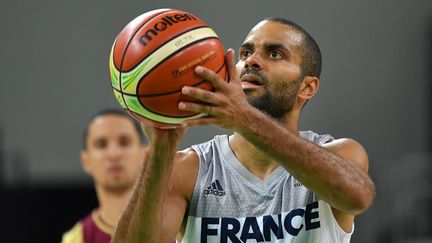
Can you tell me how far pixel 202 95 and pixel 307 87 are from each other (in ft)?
4.47

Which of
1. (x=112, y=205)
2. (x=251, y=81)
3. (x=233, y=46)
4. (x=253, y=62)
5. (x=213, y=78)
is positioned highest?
(x=233, y=46)

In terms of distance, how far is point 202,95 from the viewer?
3336 mm

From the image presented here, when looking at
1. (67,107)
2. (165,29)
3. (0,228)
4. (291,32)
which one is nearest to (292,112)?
(291,32)

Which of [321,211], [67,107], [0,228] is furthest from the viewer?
[67,107]

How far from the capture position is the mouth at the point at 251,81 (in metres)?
4.14

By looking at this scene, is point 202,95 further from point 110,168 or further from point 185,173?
point 110,168

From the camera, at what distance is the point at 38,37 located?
453 inches

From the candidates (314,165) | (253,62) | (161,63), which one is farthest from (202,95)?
(253,62)

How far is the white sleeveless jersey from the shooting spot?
4215mm

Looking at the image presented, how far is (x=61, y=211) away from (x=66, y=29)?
262 cm

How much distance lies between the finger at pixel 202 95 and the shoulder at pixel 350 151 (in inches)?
42.5

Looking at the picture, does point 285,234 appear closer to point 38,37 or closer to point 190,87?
point 190,87

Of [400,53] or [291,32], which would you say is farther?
[400,53]

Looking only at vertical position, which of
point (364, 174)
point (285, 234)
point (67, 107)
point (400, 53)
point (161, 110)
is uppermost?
point (400, 53)
